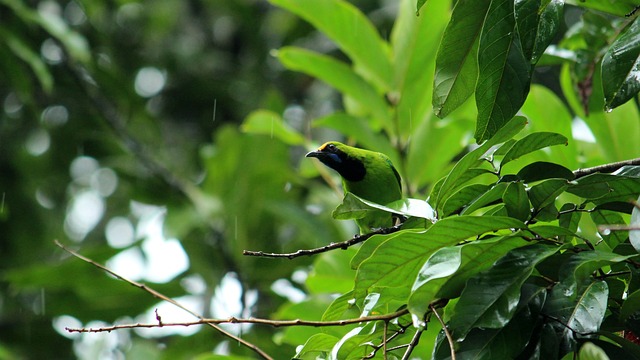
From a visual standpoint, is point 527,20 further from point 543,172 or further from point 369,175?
point 369,175

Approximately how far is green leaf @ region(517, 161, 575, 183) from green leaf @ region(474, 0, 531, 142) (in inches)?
4.6

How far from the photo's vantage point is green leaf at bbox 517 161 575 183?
176 cm

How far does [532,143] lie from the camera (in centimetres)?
183

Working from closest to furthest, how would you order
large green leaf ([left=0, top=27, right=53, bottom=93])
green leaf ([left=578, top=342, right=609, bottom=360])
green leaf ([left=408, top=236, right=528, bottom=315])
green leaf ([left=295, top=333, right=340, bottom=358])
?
green leaf ([left=578, top=342, right=609, bottom=360]), green leaf ([left=408, top=236, right=528, bottom=315]), green leaf ([left=295, top=333, right=340, bottom=358]), large green leaf ([left=0, top=27, right=53, bottom=93])

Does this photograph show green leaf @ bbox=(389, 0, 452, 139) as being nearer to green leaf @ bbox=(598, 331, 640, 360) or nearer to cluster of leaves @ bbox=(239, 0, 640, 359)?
cluster of leaves @ bbox=(239, 0, 640, 359)

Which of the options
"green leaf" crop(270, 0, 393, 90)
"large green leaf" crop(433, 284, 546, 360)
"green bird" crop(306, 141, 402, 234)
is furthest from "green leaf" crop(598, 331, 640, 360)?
"green leaf" crop(270, 0, 393, 90)

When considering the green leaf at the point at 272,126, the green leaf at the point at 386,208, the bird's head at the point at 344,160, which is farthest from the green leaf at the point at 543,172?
the green leaf at the point at 272,126

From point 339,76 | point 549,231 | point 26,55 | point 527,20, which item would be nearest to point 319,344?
point 549,231

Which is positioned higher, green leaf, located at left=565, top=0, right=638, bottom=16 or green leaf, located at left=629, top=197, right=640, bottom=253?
green leaf, located at left=565, top=0, right=638, bottom=16

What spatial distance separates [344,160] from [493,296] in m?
1.91

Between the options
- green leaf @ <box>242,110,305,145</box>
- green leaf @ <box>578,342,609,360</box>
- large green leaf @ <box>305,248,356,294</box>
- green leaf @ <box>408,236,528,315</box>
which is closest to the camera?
green leaf @ <box>578,342,609,360</box>

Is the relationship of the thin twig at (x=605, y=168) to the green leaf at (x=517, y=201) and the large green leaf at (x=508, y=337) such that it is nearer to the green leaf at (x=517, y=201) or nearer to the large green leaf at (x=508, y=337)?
the green leaf at (x=517, y=201)

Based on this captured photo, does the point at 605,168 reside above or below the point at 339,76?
below

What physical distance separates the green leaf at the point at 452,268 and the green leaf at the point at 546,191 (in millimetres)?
126
